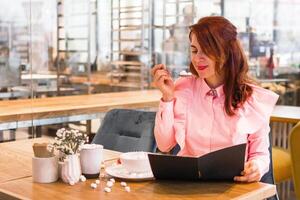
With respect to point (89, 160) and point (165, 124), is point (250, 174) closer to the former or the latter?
point (165, 124)

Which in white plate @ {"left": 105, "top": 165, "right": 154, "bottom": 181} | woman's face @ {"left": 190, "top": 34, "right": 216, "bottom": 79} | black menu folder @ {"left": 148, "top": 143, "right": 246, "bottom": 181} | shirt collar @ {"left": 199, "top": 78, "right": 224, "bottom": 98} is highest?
woman's face @ {"left": 190, "top": 34, "right": 216, "bottom": 79}

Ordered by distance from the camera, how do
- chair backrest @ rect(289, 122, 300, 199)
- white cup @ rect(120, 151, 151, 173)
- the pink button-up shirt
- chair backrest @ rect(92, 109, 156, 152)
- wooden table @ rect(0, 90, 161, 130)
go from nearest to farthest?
white cup @ rect(120, 151, 151, 173) < the pink button-up shirt < chair backrest @ rect(289, 122, 300, 199) < chair backrest @ rect(92, 109, 156, 152) < wooden table @ rect(0, 90, 161, 130)

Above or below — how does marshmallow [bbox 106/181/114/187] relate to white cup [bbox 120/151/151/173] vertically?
below

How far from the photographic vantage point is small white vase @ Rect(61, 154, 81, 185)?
63.7 inches

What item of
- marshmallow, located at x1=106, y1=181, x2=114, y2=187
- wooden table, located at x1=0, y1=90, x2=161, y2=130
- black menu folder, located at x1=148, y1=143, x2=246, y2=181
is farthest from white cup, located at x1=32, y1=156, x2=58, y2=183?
wooden table, located at x1=0, y1=90, x2=161, y2=130

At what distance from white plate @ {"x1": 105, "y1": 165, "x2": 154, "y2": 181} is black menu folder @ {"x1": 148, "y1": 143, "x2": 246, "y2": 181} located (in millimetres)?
55

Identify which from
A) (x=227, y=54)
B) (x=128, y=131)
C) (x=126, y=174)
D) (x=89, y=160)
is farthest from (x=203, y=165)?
(x=128, y=131)

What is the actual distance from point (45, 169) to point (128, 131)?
37.5 inches

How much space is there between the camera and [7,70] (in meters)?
4.75

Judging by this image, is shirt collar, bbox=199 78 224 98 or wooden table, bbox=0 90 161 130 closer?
shirt collar, bbox=199 78 224 98

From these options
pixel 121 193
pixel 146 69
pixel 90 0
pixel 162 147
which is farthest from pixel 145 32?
pixel 121 193

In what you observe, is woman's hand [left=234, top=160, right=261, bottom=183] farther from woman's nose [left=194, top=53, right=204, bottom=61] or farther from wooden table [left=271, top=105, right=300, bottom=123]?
wooden table [left=271, top=105, right=300, bottom=123]

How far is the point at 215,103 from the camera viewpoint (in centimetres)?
188

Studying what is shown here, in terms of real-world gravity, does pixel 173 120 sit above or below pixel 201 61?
below
